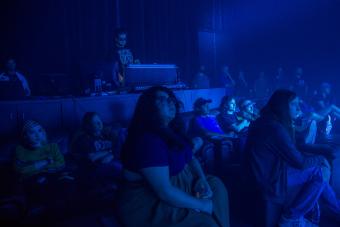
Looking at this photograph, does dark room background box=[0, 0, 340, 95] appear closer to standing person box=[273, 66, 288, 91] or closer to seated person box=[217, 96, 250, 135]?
standing person box=[273, 66, 288, 91]

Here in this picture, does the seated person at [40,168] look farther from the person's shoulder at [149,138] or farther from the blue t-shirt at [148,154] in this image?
the person's shoulder at [149,138]

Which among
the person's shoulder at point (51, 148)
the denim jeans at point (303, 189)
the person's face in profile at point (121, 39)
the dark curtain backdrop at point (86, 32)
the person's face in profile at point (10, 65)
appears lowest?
the denim jeans at point (303, 189)

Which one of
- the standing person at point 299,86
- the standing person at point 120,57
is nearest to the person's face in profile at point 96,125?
the standing person at point 120,57

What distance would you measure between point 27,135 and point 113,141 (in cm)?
108

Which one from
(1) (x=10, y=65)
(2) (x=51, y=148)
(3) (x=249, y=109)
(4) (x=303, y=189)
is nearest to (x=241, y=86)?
(3) (x=249, y=109)

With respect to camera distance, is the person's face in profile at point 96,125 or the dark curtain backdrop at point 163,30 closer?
the person's face in profile at point 96,125

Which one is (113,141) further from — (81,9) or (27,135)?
(81,9)

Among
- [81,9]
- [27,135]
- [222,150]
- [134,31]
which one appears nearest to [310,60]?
[134,31]

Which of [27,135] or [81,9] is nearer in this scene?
[27,135]

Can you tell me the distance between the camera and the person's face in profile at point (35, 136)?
2.95 meters

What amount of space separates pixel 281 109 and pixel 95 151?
197 cm

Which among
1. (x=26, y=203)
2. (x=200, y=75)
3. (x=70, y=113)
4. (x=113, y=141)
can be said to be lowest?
(x=26, y=203)

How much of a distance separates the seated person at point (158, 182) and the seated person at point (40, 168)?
1334 mm

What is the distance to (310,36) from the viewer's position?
38.8ft
